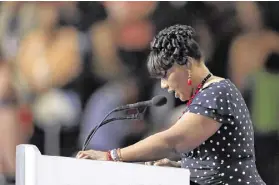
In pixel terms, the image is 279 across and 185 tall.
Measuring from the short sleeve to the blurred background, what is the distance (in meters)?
Answer: 0.64

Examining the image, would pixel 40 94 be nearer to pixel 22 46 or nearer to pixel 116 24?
pixel 22 46

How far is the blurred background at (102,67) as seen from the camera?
1.91 m

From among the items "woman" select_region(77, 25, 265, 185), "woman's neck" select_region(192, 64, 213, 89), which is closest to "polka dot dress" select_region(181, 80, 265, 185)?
"woman" select_region(77, 25, 265, 185)

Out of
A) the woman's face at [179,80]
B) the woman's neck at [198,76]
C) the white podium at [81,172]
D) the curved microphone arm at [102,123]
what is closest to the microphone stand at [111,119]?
the curved microphone arm at [102,123]

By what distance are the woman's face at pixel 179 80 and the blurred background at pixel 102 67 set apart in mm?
386

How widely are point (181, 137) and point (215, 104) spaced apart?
0.11 m

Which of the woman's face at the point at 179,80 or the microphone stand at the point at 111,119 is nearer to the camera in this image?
the woman's face at the point at 179,80

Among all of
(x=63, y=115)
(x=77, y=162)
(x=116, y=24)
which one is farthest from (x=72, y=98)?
(x=77, y=162)

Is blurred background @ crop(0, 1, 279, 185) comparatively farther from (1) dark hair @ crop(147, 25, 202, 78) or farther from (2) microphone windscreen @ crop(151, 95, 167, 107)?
(1) dark hair @ crop(147, 25, 202, 78)

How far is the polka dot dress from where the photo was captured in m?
1.21

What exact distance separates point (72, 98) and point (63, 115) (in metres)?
0.07

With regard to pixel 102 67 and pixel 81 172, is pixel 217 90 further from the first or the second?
pixel 102 67

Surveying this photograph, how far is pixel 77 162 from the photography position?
2.36 ft

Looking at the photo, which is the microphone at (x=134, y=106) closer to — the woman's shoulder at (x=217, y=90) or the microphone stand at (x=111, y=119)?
the microphone stand at (x=111, y=119)
